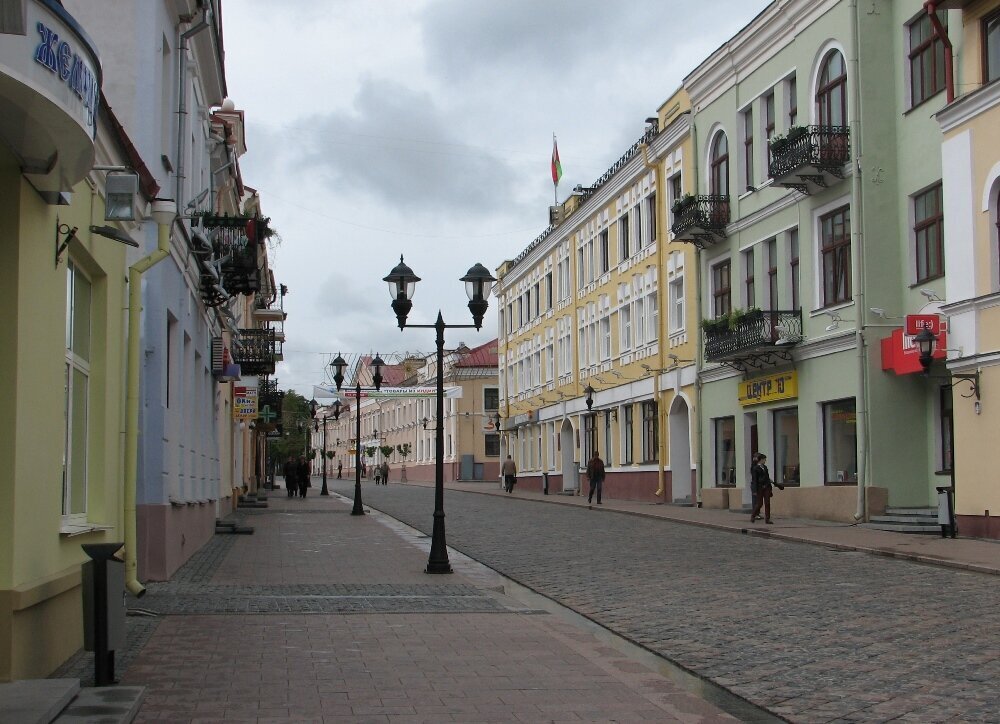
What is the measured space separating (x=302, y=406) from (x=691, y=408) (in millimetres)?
106960

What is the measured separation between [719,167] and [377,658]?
2595 centimetres

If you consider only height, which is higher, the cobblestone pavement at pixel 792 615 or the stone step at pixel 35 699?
the stone step at pixel 35 699

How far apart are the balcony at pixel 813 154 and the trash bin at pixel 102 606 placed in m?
20.5

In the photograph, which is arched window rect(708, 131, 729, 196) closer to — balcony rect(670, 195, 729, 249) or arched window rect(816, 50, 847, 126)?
balcony rect(670, 195, 729, 249)

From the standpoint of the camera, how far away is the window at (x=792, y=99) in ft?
94.8

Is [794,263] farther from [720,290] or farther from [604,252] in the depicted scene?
[604,252]

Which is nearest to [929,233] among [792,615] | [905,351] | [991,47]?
[905,351]

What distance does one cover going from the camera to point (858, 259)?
25359mm

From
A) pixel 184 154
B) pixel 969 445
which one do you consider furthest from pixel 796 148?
pixel 184 154

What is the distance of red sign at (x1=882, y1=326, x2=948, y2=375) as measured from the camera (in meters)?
22.1

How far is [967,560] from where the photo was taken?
17141mm

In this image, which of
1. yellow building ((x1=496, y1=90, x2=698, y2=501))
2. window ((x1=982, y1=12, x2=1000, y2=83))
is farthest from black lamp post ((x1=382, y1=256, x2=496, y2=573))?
yellow building ((x1=496, y1=90, x2=698, y2=501))

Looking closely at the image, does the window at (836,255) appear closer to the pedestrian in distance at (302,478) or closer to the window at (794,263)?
the window at (794,263)

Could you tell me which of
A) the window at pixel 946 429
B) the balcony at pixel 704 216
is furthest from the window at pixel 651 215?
the window at pixel 946 429
